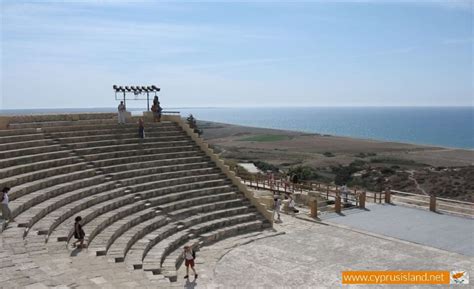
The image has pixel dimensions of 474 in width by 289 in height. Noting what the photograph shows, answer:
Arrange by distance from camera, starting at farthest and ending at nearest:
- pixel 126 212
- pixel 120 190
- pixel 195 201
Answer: pixel 195 201
pixel 120 190
pixel 126 212

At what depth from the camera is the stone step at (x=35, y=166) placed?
14.3 m

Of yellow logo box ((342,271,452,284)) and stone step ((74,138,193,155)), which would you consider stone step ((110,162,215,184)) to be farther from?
yellow logo box ((342,271,452,284))

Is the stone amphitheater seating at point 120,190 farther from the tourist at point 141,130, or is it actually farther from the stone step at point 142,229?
the tourist at point 141,130

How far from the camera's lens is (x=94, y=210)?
14.0 metres

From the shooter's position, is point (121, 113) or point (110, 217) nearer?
point (110, 217)

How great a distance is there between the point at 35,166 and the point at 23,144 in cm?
193

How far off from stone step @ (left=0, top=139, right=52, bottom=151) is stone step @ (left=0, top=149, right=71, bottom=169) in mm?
810

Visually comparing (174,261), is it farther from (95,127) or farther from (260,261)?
(95,127)

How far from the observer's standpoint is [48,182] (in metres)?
14.7

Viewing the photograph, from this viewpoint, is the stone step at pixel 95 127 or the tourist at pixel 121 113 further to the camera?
the tourist at pixel 121 113

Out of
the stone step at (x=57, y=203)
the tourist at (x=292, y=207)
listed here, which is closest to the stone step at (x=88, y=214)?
the stone step at (x=57, y=203)

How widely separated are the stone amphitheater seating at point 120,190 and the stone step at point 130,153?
0.05m

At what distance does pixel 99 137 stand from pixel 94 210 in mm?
6606

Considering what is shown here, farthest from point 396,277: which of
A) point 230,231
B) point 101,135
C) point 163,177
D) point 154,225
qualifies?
point 101,135
